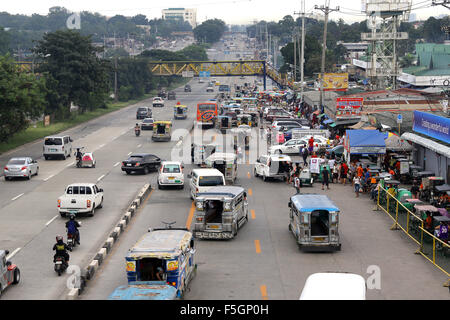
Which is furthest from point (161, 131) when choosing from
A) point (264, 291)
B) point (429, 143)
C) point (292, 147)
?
point (264, 291)

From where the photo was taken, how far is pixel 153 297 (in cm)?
1705

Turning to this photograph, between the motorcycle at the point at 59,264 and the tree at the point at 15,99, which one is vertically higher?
the tree at the point at 15,99

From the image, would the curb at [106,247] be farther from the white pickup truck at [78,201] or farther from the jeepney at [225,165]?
the jeepney at [225,165]

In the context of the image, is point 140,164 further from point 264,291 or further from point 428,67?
point 428,67

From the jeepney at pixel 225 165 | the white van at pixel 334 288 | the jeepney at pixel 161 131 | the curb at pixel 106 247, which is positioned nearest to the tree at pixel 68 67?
the jeepney at pixel 161 131

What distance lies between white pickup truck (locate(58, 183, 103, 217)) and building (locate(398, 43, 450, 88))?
75952 mm

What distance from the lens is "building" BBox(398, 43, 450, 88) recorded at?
339 feet

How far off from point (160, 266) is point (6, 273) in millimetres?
5104

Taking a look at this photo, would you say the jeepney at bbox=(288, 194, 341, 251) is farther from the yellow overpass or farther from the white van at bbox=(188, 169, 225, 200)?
Result: the yellow overpass

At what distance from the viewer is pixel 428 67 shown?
109 meters

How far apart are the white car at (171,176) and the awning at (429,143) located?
45.1 feet

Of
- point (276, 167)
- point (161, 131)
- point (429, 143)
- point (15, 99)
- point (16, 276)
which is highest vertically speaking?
point (15, 99)

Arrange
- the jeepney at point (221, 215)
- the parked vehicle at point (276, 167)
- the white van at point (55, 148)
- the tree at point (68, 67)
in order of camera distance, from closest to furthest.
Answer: the jeepney at point (221, 215) < the parked vehicle at point (276, 167) < the white van at point (55, 148) < the tree at point (68, 67)

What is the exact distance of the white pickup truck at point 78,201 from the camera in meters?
32.8
